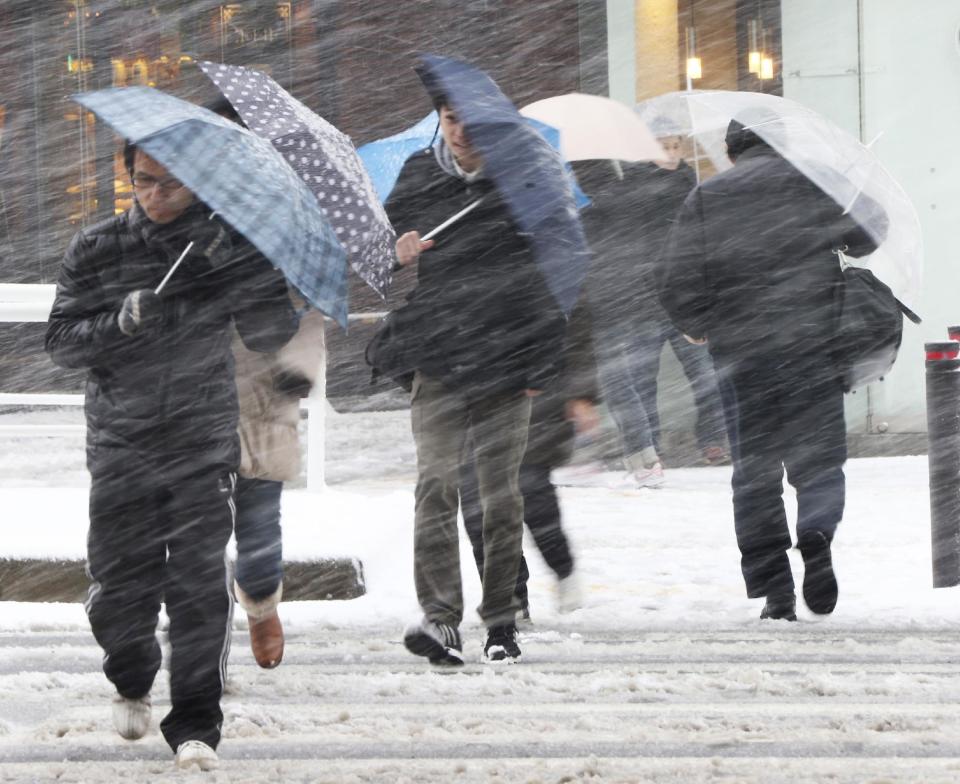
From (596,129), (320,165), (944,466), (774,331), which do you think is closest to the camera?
(320,165)

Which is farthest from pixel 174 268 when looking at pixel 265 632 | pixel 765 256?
pixel 765 256

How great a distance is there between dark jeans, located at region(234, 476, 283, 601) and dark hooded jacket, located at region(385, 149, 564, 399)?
0.71 metres

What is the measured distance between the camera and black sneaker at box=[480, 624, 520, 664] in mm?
6176

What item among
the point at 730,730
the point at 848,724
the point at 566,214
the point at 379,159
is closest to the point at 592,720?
the point at 730,730

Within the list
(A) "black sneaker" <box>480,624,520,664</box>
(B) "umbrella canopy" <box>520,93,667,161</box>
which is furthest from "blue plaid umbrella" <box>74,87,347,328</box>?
(B) "umbrella canopy" <box>520,93,667,161</box>

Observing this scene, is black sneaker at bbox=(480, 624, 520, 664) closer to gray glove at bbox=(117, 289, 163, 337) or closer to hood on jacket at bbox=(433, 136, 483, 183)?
hood on jacket at bbox=(433, 136, 483, 183)

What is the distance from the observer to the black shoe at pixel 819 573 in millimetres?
6941

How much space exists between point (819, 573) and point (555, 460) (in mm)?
1168

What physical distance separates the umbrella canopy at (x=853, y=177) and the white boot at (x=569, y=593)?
189cm

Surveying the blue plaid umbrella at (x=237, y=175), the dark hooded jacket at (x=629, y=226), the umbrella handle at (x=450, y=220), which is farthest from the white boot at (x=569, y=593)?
the dark hooded jacket at (x=629, y=226)

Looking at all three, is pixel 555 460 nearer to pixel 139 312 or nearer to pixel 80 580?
pixel 80 580

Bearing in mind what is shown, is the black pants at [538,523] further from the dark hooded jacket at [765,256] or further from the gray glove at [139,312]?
the gray glove at [139,312]

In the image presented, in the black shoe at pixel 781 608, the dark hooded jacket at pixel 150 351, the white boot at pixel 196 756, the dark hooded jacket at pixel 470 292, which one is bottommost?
the black shoe at pixel 781 608

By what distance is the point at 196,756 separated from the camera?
15.1ft
